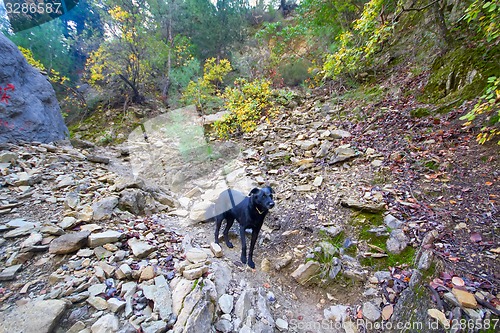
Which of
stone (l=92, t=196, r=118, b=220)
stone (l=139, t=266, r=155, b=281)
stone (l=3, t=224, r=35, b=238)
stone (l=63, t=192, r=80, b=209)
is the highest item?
stone (l=63, t=192, r=80, b=209)

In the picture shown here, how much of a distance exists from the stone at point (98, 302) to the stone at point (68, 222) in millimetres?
1321

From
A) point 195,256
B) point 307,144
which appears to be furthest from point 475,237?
point 307,144

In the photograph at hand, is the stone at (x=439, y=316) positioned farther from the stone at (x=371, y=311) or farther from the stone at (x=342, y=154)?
the stone at (x=342, y=154)

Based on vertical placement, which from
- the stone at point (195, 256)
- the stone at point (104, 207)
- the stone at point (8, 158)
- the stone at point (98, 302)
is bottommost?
the stone at point (195, 256)

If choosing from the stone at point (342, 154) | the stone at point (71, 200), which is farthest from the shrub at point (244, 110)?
the stone at point (71, 200)

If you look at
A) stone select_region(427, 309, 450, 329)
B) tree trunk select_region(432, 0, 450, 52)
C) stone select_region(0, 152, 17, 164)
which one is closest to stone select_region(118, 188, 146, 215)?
stone select_region(0, 152, 17, 164)

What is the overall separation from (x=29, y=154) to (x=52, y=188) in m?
1.61

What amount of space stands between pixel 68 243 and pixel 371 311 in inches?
138

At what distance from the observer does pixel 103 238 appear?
2.59 meters

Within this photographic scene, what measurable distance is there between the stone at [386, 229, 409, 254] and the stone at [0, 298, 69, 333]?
3.59m

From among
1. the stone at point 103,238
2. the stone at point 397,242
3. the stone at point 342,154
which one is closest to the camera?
the stone at point 103,238

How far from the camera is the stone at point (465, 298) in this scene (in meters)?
1.89

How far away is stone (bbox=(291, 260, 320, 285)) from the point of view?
2876 millimetres

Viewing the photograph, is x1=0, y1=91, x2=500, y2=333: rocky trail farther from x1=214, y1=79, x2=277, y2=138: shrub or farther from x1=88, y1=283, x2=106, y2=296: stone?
x1=214, y1=79, x2=277, y2=138: shrub
